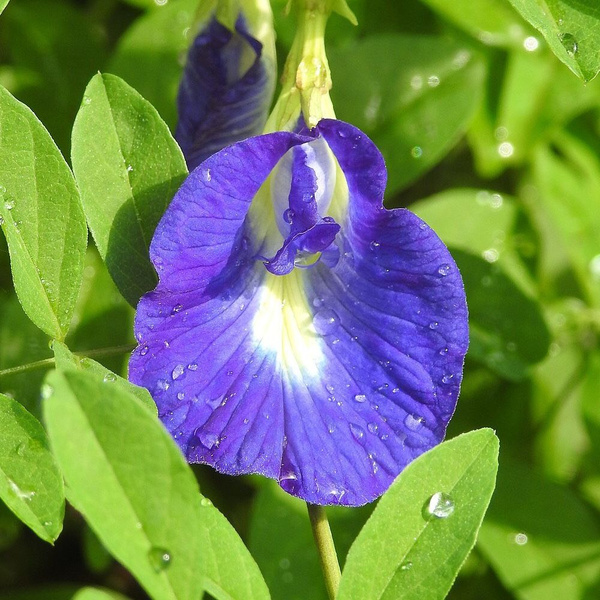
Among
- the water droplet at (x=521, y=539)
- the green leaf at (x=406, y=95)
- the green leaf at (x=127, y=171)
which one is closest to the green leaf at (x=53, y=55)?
the green leaf at (x=406, y=95)

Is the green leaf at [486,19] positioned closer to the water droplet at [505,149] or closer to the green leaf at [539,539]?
the water droplet at [505,149]

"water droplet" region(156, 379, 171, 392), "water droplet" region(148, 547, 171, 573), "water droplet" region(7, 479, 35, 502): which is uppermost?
"water droplet" region(148, 547, 171, 573)

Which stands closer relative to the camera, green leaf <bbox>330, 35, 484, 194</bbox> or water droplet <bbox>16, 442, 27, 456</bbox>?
water droplet <bbox>16, 442, 27, 456</bbox>

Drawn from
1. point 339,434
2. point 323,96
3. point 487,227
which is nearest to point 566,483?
point 487,227

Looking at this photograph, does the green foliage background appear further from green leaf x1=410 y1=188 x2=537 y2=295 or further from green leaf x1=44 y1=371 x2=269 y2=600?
green leaf x1=44 y1=371 x2=269 y2=600

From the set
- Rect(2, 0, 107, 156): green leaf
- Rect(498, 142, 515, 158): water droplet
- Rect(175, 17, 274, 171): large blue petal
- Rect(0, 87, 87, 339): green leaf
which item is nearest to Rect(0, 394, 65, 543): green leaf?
Rect(0, 87, 87, 339): green leaf

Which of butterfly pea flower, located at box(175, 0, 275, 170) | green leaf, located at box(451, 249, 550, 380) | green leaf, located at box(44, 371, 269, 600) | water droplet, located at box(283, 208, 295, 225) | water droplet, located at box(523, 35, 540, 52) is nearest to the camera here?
green leaf, located at box(44, 371, 269, 600)

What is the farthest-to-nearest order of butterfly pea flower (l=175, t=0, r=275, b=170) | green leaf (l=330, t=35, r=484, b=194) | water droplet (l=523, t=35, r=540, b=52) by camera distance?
1. water droplet (l=523, t=35, r=540, b=52)
2. green leaf (l=330, t=35, r=484, b=194)
3. butterfly pea flower (l=175, t=0, r=275, b=170)
